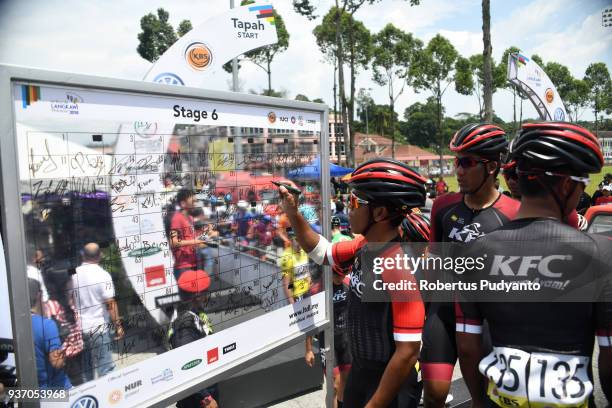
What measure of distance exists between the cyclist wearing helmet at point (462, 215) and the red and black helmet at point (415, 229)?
0.23ft

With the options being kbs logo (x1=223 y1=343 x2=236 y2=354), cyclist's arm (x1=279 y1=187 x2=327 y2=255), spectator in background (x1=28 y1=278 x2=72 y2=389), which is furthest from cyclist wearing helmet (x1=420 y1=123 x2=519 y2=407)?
spectator in background (x1=28 y1=278 x2=72 y2=389)

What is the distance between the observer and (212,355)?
7.18 feet

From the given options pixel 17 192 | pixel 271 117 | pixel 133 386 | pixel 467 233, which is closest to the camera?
pixel 17 192

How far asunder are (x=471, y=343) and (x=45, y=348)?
1.77 metres

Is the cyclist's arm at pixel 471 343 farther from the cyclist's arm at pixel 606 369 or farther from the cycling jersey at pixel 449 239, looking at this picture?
the cycling jersey at pixel 449 239

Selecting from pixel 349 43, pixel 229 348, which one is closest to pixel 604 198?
pixel 229 348

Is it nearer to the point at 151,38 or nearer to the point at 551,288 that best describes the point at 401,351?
the point at 551,288

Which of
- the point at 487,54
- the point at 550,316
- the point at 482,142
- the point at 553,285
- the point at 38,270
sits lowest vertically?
the point at 550,316

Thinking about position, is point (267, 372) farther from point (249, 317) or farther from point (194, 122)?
point (194, 122)

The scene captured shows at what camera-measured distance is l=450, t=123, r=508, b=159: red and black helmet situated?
9.74 feet

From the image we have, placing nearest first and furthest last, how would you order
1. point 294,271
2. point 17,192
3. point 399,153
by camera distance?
point 17,192, point 294,271, point 399,153

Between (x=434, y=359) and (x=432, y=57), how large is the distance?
38.0m

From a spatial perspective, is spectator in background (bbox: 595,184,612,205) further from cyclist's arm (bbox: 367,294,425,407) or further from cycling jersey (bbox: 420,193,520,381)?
cyclist's arm (bbox: 367,294,425,407)

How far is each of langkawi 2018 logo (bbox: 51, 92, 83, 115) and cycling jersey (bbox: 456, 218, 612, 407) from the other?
5.64 ft
